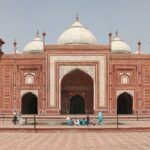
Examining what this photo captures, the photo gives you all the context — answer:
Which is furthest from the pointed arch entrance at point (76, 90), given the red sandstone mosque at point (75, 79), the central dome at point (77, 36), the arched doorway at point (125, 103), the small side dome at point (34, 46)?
the small side dome at point (34, 46)

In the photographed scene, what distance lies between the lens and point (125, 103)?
3491 centimetres

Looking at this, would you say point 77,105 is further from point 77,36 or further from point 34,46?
point 34,46

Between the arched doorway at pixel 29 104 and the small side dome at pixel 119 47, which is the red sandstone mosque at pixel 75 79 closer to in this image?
the arched doorway at pixel 29 104

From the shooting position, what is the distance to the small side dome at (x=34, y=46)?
38.8 m

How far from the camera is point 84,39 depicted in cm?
3494

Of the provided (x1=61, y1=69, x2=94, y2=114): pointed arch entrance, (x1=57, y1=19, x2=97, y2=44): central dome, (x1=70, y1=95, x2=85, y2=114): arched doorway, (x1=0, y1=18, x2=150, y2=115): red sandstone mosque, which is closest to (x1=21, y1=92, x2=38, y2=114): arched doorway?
(x1=0, y1=18, x2=150, y2=115): red sandstone mosque

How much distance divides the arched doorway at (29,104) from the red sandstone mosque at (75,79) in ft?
0.52

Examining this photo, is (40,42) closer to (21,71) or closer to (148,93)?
(21,71)

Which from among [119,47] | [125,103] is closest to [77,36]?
[119,47]

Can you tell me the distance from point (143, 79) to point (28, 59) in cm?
864

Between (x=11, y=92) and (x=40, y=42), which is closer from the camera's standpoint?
(x=11, y=92)

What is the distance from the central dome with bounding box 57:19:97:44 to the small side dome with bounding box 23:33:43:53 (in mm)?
3193
